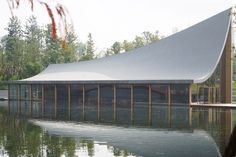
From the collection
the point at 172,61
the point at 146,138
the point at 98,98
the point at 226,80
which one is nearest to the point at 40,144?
the point at 146,138

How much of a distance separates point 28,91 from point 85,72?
322 inches

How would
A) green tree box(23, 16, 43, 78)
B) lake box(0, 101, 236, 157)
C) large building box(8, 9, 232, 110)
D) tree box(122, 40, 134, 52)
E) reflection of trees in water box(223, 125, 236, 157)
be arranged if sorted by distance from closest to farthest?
reflection of trees in water box(223, 125, 236, 157) → lake box(0, 101, 236, 157) → large building box(8, 9, 232, 110) → green tree box(23, 16, 43, 78) → tree box(122, 40, 134, 52)

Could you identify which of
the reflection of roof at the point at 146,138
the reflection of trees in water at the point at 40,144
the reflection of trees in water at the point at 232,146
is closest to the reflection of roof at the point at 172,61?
the reflection of roof at the point at 146,138

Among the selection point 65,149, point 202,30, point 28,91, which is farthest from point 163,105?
point 65,149

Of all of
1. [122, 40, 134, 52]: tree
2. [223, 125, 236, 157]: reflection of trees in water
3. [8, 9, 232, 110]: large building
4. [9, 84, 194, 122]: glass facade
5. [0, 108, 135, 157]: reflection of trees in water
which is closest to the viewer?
[223, 125, 236, 157]: reflection of trees in water

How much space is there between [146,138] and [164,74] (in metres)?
18.5

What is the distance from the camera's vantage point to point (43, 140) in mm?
14398

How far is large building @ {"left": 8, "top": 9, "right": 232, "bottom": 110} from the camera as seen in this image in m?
32.0

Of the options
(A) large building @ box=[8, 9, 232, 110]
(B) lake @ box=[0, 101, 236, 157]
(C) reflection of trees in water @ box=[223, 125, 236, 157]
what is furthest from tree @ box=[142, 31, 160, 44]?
(C) reflection of trees in water @ box=[223, 125, 236, 157]

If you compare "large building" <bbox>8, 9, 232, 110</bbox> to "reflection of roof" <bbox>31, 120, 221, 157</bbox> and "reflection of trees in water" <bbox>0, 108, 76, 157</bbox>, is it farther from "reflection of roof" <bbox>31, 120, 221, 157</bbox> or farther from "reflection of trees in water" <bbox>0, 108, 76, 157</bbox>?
"reflection of trees in water" <bbox>0, 108, 76, 157</bbox>

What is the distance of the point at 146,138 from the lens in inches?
590

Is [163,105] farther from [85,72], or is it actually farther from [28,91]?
[28,91]

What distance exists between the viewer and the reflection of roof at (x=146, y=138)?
1196 centimetres

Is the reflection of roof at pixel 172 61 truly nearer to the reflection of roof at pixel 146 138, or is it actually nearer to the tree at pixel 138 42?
the reflection of roof at pixel 146 138
